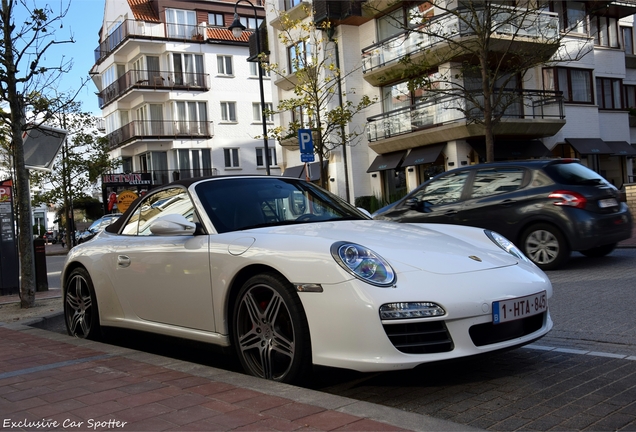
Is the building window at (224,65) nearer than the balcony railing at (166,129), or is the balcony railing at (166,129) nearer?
the balcony railing at (166,129)

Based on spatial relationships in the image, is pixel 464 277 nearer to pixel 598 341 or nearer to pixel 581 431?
pixel 581 431

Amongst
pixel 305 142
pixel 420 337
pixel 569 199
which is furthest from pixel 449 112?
pixel 420 337

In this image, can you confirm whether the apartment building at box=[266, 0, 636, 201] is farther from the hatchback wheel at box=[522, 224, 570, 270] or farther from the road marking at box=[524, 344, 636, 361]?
the road marking at box=[524, 344, 636, 361]

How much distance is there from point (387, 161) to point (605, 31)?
12.7 m

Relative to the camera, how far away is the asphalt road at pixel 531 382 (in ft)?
11.3

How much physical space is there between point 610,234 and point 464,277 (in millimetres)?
6686

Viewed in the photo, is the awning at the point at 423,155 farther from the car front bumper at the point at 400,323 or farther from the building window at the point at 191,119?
the car front bumper at the point at 400,323

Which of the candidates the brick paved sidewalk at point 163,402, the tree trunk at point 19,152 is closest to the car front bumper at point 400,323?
the brick paved sidewalk at point 163,402

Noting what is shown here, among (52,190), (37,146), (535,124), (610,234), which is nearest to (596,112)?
(535,124)

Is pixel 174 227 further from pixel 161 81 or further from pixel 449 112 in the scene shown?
pixel 161 81

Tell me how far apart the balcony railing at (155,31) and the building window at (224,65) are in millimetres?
2103

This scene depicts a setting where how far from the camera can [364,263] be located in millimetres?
3904

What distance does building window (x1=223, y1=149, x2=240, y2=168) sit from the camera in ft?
169

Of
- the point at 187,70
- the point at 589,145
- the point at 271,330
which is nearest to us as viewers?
the point at 271,330
